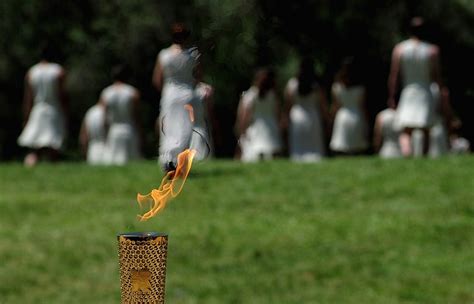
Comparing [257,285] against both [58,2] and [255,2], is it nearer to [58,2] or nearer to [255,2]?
[255,2]

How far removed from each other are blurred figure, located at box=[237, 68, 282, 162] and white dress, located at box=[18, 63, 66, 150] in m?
2.31

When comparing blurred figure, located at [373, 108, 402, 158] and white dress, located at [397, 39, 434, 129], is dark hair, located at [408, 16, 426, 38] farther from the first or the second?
blurred figure, located at [373, 108, 402, 158]

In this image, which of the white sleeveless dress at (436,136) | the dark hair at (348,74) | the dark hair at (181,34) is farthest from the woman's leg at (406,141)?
the dark hair at (181,34)

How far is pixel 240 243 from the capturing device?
1192 cm

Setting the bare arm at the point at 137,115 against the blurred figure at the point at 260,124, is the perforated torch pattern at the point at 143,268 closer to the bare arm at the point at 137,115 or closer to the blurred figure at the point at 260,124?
the bare arm at the point at 137,115

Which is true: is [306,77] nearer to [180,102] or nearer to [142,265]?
[180,102]

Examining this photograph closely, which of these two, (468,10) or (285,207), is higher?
(468,10)

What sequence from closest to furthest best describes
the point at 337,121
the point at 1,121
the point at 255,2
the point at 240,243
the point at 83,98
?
the point at 255,2, the point at 240,243, the point at 337,121, the point at 83,98, the point at 1,121

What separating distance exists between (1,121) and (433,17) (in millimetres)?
12967

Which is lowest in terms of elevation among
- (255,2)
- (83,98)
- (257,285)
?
(257,285)

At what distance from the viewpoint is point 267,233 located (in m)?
12.2

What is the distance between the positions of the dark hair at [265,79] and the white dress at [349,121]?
1.48 m

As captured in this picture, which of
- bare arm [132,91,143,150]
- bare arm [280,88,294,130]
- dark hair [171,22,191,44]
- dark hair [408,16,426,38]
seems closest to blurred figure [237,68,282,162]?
bare arm [280,88,294,130]

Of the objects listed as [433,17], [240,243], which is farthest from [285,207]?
[433,17]
